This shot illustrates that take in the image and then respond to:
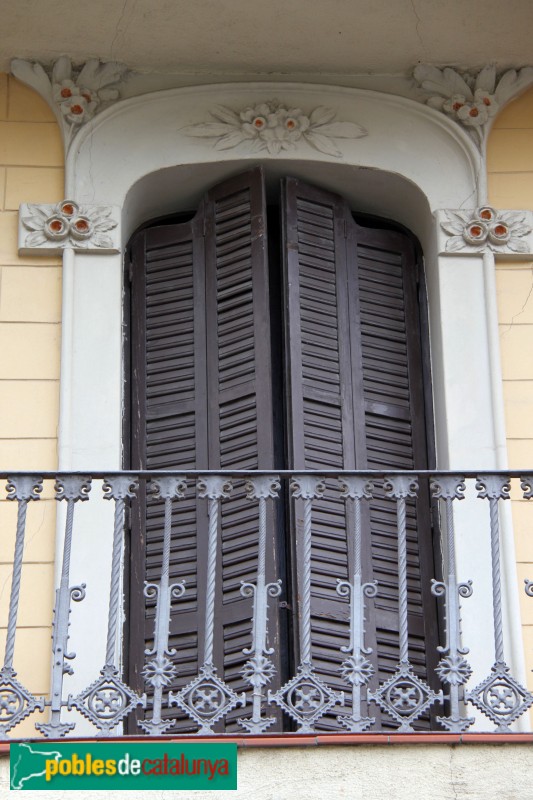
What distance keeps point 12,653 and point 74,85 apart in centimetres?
323

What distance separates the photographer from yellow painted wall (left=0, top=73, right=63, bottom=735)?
25.4 ft

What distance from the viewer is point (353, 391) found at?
27.7ft

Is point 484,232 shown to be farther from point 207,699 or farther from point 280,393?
point 207,699

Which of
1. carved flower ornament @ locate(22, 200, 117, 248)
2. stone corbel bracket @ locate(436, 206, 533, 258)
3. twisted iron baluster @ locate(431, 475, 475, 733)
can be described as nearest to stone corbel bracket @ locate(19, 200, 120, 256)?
carved flower ornament @ locate(22, 200, 117, 248)

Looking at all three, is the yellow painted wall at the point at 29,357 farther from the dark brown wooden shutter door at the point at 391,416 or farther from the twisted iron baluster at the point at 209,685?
the dark brown wooden shutter door at the point at 391,416

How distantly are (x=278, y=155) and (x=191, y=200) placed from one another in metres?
0.54

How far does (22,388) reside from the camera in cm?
Result: 818

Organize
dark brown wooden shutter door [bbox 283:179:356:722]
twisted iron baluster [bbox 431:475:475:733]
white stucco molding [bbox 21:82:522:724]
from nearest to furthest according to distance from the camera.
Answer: twisted iron baluster [bbox 431:475:475:733], dark brown wooden shutter door [bbox 283:179:356:722], white stucco molding [bbox 21:82:522:724]

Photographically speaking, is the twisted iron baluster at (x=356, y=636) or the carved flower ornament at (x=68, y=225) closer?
the twisted iron baluster at (x=356, y=636)

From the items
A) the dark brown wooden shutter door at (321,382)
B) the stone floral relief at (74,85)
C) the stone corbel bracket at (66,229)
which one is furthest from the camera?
the stone floral relief at (74,85)

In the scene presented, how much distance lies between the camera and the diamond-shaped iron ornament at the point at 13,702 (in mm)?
6566

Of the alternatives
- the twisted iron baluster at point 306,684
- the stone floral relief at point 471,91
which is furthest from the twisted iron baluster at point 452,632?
the stone floral relief at point 471,91

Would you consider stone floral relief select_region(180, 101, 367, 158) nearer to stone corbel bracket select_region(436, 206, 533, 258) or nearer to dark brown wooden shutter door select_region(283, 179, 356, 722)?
dark brown wooden shutter door select_region(283, 179, 356, 722)

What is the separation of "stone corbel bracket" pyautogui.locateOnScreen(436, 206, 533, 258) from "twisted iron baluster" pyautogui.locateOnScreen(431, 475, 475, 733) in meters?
1.76
